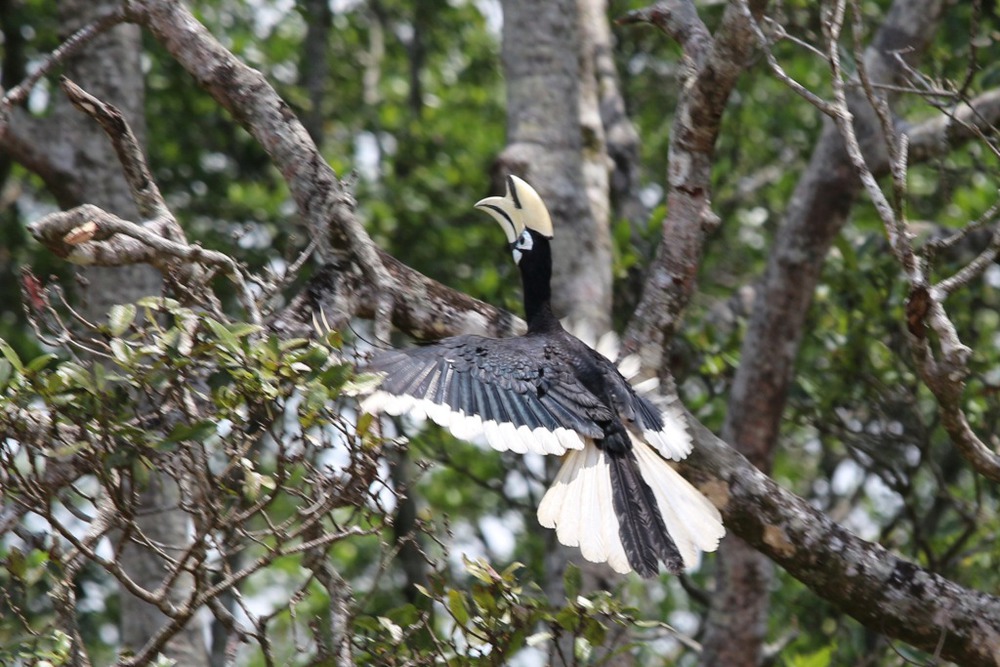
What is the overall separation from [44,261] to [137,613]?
2.22m

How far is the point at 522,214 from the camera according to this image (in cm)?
432

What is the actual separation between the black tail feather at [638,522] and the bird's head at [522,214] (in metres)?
0.92

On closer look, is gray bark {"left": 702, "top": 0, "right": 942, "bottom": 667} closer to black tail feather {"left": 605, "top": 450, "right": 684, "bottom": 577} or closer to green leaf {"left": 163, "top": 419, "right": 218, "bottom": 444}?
black tail feather {"left": 605, "top": 450, "right": 684, "bottom": 577}

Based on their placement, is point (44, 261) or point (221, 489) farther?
point (44, 261)

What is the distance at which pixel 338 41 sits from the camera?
806cm

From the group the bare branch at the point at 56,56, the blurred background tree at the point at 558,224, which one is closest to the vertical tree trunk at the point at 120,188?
the blurred background tree at the point at 558,224

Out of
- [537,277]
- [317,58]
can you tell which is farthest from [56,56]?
[317,58]

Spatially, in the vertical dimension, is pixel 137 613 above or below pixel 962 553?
below

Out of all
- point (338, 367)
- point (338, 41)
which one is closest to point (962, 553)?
point (338, 367)

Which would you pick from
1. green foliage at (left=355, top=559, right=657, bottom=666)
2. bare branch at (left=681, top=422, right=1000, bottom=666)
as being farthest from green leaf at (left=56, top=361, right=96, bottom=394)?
bare branch at (left=681, top=422, right=1000, bottom=666)

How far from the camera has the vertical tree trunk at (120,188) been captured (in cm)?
464

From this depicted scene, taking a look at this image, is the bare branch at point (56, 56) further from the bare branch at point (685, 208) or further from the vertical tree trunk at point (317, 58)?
the vertical tree trunk at point (317, 58)

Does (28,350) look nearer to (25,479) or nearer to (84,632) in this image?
(84,632)

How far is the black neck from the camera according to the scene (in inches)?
167
